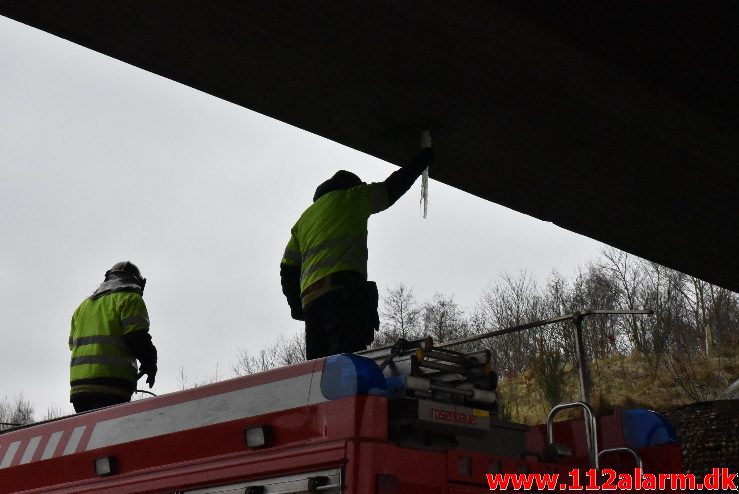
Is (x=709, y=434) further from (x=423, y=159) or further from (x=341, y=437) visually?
(x=341, y=437)

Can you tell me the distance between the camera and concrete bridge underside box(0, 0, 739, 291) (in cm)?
551

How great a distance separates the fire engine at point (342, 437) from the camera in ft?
12.1

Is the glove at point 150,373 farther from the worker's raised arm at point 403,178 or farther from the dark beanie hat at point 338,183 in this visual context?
the worker's raised arm at point 403,178

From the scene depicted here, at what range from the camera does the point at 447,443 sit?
155 inches

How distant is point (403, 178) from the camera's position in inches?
243

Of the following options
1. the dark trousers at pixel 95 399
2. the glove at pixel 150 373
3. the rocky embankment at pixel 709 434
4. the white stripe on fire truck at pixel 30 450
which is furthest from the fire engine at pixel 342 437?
the rocky embankment at pixel 709 434

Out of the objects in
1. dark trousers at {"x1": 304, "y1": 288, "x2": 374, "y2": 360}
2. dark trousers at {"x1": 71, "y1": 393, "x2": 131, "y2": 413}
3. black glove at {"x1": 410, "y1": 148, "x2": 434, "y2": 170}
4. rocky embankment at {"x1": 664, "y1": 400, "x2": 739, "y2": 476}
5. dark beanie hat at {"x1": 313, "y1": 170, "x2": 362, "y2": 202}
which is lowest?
dark trousers at {"x1": 71, "y1": 393, "x2": 131, "y2": 413}

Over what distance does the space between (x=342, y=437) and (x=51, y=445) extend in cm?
224

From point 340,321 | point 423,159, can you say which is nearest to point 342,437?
point 340,321

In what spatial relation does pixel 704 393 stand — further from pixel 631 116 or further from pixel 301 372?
pixel 301 372

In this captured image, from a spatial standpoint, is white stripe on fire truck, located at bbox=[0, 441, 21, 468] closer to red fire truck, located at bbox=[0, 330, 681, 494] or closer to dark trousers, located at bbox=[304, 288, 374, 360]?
red fire truck, located at bbox=[0, 330, 681, 494]

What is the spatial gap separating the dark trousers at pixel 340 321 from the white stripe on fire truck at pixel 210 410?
126 cm

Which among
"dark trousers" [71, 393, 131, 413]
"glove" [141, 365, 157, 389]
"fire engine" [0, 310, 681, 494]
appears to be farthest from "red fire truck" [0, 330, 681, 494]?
"glove" [141, 365, 157, 389]

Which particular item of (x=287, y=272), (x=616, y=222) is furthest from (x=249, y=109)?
(x=616, y=222)
